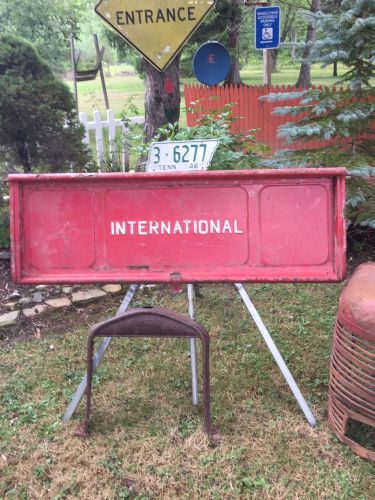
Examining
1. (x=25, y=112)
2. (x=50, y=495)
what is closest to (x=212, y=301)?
(x=50, y=495)

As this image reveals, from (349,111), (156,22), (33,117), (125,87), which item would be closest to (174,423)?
(156,22)

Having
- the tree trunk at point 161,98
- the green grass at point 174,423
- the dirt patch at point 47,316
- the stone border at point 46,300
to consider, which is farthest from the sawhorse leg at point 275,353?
the tree trunk at point 161,98

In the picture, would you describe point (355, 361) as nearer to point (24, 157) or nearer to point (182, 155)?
point (182, 155)

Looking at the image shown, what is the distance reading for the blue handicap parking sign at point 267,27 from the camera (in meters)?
8.08

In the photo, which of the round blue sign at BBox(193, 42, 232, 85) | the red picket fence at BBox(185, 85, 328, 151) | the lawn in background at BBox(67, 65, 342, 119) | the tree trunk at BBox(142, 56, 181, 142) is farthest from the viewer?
the lawn in background at BBox(67, 65, 342, 119)

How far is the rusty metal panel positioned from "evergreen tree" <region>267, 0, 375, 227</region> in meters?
2.15

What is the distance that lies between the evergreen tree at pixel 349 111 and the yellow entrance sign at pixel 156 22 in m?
1.26

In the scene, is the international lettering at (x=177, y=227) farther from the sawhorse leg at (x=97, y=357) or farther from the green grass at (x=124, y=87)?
the green grass at (x=124, y=87)

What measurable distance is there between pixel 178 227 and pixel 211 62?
21.6ft

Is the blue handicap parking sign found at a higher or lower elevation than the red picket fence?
higher

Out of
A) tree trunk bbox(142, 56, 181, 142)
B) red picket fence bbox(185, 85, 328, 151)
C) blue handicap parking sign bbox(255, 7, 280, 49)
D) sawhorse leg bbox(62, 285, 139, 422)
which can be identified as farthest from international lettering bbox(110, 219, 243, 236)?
blue handicap parking sign bbox(255, 7, 280, 49)

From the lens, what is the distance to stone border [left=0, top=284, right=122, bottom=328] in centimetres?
354

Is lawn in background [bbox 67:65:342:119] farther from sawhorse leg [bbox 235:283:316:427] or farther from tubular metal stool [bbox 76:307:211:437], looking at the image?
tubular metal stool [bbox 76:307:211:437]

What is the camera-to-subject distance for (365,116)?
4172mm
